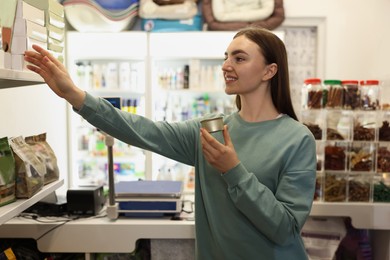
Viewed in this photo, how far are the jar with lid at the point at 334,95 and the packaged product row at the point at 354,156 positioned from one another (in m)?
0.24

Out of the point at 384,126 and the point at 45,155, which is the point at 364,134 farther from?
the point at 45,155

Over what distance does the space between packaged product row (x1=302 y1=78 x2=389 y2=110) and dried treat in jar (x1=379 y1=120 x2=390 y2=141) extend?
11 cm

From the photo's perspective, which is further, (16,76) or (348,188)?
(348,188)

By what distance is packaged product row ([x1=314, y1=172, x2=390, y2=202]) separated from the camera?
247 cm

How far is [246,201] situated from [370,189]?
5.26 feet

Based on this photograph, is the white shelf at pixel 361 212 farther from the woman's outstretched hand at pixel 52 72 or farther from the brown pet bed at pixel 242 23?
the brown pet bed at pixel 242 23

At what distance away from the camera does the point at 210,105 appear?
3900mm

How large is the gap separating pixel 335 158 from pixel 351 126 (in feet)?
0.74

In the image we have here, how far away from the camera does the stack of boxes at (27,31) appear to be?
1.27 metres

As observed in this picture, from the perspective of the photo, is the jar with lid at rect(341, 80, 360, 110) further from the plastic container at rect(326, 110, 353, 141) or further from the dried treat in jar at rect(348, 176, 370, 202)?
the dried treat in jar at rect(348, 176, 370, 202)

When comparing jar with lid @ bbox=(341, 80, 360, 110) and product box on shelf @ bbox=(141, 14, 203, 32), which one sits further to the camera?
product box on shelf @ bbox=(141, 14, 203, 32)

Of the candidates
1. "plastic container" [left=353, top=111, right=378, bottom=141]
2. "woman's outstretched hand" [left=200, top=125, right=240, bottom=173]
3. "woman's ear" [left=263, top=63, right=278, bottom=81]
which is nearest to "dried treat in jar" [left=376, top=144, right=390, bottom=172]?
"plastic container" [left=353, top=111, right=378, bottom=141]

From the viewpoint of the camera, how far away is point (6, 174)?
1331mm

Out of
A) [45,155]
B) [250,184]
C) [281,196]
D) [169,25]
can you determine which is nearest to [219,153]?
[250,184]
